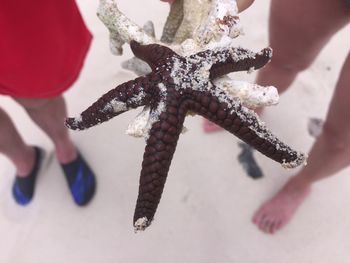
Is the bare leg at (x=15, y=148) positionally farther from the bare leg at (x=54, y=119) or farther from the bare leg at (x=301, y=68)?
the bare leg at (x=301, y=68)

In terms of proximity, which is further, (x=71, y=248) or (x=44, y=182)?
(x=44, y=182)

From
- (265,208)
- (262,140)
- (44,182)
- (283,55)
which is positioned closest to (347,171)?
(265,208)

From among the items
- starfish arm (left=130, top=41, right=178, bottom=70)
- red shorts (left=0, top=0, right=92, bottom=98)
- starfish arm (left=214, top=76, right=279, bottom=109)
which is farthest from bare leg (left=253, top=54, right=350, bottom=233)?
red shorts (left=0, top=0, right=92, bottom=98)

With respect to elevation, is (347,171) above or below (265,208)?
above

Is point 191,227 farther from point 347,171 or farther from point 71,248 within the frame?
point 347,171

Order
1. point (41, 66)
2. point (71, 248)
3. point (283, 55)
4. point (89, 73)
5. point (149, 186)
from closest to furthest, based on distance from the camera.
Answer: point (149, 186) → point (41, 66) → point (283, 55) → point (71, 248) → point (89, 73)

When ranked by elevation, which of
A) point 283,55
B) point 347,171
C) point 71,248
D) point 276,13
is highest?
point 276,13
